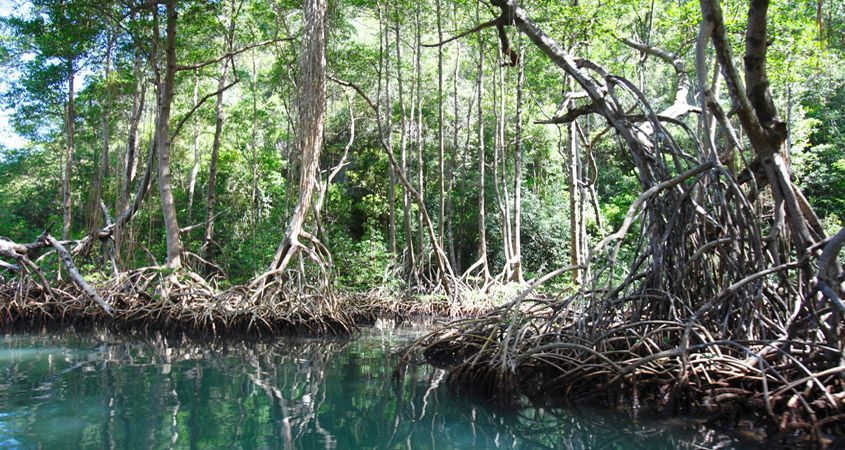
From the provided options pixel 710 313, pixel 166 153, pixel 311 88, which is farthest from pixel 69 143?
pixel 710 313

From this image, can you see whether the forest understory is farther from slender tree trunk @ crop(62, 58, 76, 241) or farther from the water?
the water

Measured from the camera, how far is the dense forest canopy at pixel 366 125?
10109 millimetres

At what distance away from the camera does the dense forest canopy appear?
10.1 meters

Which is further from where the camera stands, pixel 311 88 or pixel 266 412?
pixel 311 88

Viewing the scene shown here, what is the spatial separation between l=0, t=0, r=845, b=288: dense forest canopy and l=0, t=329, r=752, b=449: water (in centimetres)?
405

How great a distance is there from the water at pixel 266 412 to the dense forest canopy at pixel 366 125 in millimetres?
4054

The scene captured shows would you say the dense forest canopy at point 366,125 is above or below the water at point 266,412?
above

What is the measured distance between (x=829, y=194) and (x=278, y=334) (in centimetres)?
1619

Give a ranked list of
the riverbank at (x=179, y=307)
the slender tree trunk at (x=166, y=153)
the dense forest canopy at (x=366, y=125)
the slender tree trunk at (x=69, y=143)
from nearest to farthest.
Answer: the riverbank at (x=179, y=307), the slender tree trunk at (x=166, y=153), the dense forest canopy at (x=366, y=125), the slender tree trunk at (x=69, y=143)

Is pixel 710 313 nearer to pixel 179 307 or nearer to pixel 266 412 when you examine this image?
pixel 266 412

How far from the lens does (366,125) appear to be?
674 inches

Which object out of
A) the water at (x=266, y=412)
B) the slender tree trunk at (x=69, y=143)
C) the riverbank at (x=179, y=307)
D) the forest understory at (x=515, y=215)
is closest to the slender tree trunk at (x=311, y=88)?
the forest understory at (x=515, y=215)

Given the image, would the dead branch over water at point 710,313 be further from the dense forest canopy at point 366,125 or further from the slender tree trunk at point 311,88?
the dense forest canopy at point 366,125

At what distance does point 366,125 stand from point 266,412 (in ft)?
45.1
